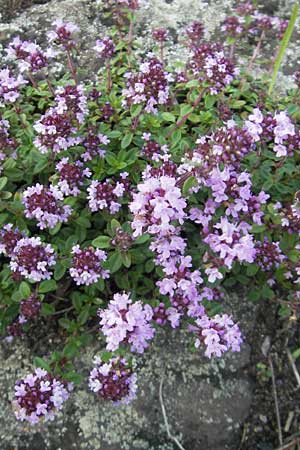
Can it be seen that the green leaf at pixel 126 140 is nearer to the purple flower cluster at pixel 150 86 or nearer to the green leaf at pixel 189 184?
the purple flower cluster at pixel 150 86

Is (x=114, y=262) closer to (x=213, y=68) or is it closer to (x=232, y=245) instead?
(x=232, y=245)

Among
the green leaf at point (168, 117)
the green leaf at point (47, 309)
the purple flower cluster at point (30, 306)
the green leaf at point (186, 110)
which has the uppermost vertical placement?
the green leaf at point (186, 110)

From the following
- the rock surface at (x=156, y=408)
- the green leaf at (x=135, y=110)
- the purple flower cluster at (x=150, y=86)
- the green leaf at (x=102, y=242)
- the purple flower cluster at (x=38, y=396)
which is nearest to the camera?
the purple flower cluster at (x=38, y=396)

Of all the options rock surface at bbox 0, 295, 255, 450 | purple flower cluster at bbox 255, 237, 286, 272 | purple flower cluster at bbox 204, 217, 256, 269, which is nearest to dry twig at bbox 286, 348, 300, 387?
rock surface at bbox 0, 295, 255, 450

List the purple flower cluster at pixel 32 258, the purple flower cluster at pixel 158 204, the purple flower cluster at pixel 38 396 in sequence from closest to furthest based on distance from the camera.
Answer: the purple flower cluster at pixel 158 204 → the purple flower cluster at pixel 38 396 → the purple flower cluster at pixel 32 258

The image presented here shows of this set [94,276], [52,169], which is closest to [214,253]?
[94,276]

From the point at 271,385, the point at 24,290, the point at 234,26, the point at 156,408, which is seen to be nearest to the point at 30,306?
the point at 24,290

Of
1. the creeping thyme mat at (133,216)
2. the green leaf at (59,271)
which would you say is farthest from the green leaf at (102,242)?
the green leaf at (59,271)
